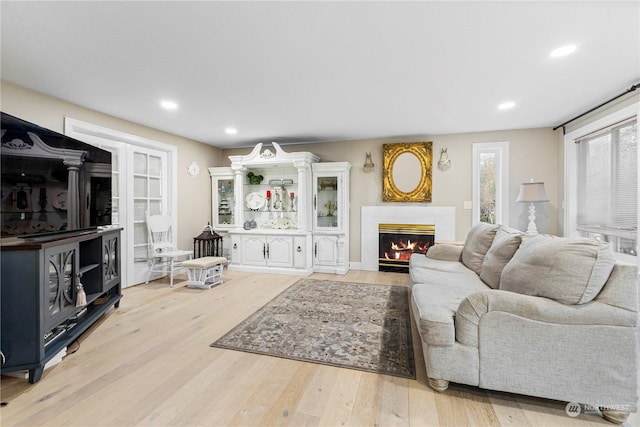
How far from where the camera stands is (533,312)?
1572 millimetres

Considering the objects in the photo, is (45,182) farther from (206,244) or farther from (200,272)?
(206,244)

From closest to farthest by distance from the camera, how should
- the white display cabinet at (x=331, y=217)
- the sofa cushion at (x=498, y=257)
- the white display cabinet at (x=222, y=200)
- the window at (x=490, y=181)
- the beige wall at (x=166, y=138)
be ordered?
1. the sofa cushion at (x=498, y=257)
2. the beige wall at (x=166, y=138)
3. the window at (x=490, y=181)
4. the white display cabinet at (x=331, y=217)
5. the white display cabinet at (x=222, y=200)

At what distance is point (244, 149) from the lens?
5754mm

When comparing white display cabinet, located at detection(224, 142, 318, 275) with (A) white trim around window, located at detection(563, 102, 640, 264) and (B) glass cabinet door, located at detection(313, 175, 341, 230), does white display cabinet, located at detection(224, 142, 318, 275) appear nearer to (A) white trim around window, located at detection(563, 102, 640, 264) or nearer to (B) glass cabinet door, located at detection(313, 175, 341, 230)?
(B) glass cabinet door, located at detection(313, 175, 341, 230)

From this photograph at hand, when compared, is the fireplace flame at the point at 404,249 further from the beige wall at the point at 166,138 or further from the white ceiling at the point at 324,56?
the beige wall at the point at 166,138

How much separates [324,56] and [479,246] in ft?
7.89

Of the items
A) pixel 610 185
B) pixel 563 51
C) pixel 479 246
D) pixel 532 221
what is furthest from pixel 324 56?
pixel 532 221

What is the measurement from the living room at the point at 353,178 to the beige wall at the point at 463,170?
0.02 m

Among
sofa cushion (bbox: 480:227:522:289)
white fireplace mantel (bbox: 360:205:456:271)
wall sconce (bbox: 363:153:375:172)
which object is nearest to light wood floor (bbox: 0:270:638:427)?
sofa cushion (bbox: 480:227:522:289)

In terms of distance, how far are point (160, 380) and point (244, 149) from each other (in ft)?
15.1

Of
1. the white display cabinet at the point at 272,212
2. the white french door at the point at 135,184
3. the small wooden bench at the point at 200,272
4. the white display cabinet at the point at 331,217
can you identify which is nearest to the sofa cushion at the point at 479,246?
the white display cabinet at the point at 331,217

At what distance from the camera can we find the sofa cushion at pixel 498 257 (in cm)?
235

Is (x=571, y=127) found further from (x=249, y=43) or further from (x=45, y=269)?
(x=45, y=269)

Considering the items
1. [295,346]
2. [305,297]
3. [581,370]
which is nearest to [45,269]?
[295,346]
